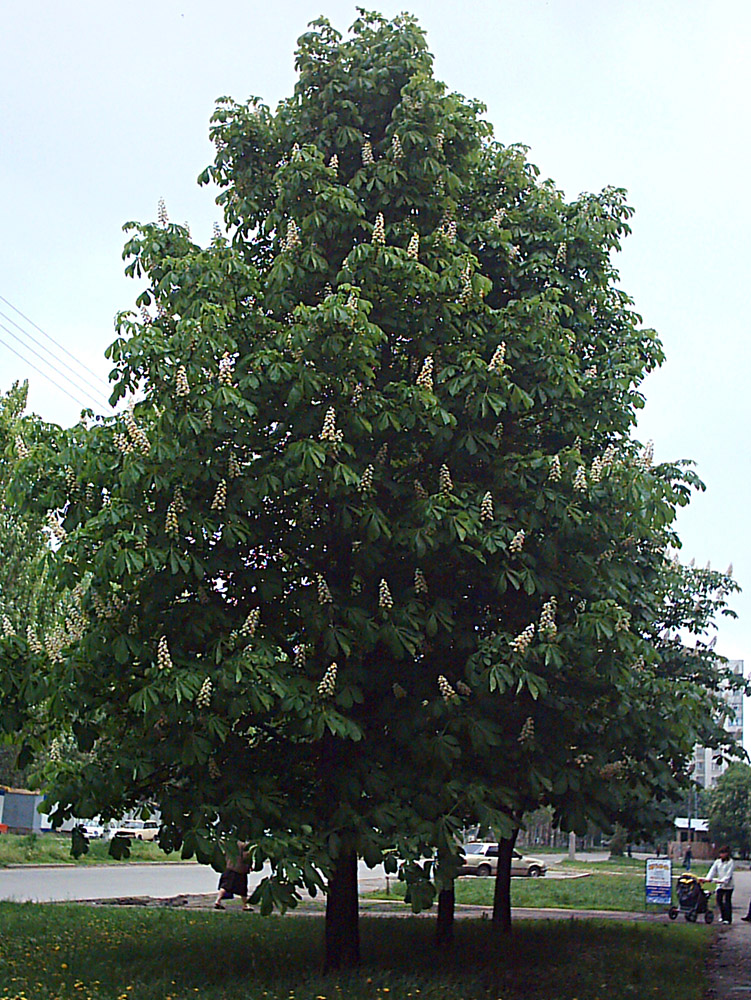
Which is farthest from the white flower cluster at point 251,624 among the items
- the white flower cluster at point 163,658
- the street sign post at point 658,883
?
the street sign post at point 658,883

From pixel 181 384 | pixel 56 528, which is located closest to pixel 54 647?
pixel 56 528


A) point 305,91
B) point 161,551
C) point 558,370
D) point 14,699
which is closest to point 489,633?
point 558,370

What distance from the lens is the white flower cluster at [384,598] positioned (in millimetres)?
9828

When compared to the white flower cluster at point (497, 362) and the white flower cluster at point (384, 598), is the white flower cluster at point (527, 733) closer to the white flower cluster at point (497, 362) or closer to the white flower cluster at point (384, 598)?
the white flower cluster at point (384, 598)

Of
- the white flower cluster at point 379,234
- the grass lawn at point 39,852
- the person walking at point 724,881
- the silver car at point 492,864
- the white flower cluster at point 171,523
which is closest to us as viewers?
the white flower cluster at point 171,523

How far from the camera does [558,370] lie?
10562 mm

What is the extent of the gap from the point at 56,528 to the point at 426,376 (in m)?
3.44

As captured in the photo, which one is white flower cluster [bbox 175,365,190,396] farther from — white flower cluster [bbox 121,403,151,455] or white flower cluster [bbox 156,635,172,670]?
white flower cluster [bbox 156,635,172,670]

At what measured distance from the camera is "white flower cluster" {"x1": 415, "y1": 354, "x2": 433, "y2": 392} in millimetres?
10117

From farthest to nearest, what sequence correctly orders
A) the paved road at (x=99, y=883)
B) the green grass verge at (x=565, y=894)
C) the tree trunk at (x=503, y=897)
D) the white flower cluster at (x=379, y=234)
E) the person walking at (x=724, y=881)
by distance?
the green grass verge at (x=565, y=894), the paved road at (x=99, y=883), the person walking at (x=724, y=881), the tree trunk at (x=503, y=897), the white flower cluster at (x=379, y=234)

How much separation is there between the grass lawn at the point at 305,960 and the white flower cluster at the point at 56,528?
12.3 feet

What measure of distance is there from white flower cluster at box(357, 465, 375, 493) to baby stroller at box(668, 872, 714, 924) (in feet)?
56.3

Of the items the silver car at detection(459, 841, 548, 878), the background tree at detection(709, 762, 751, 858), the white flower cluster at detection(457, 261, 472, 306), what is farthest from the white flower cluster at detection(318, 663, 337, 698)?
the background tree at detection(709, 762, 751, 858)

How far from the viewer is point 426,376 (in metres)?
10.2
